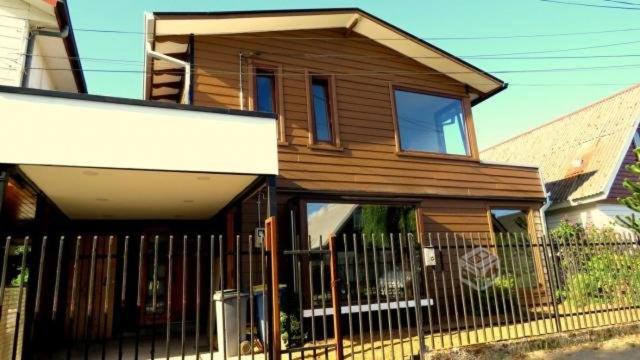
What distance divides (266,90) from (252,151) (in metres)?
3.65

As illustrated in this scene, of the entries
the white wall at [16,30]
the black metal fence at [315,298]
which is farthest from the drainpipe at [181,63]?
the black metal fence at [315,298]

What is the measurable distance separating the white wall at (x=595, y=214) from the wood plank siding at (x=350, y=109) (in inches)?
152

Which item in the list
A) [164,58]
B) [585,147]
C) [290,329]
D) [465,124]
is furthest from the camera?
[585,147]

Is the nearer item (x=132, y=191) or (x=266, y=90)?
(x=132, y=191)

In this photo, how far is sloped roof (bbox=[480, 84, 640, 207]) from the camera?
46.1ft

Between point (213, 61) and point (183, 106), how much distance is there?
3.35 metres

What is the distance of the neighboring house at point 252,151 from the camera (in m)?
5.39

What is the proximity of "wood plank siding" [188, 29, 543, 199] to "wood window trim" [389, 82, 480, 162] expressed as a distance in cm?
6

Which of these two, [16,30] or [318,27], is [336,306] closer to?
[318,27]

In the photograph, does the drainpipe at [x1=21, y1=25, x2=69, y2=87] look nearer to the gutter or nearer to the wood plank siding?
the gutter

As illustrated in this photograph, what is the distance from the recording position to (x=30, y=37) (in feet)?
26.1

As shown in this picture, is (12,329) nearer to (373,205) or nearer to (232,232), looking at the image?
(232,232)

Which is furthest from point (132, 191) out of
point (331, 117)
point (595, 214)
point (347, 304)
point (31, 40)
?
point (595, 214)

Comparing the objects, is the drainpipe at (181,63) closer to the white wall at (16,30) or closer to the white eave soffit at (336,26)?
the white eave soffit at (336,26)
